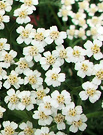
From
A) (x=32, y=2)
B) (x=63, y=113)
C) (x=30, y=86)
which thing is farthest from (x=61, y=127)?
(x=32, y=2)

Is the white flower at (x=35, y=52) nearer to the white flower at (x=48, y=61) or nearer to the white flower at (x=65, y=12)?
the white flower at (x=48, y=61)

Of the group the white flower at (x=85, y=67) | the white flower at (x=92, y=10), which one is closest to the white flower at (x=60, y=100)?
the white flower at (x=85, y=67)

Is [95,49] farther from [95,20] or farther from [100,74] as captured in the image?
[95,20]

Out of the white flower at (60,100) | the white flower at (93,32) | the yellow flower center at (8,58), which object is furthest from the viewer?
the white flower at (93,32)

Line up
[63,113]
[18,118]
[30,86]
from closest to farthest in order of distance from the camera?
1. [63,113]
2. [30,86]
3. [18,118]

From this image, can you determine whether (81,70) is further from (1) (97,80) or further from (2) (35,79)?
(2) (35,79)
